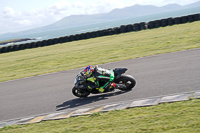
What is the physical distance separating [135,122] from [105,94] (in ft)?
11.6

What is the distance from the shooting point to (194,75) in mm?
9070

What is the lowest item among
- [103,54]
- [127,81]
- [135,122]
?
[135,122]

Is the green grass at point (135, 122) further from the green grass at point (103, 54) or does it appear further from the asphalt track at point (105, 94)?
the green grass at point (103, 54)

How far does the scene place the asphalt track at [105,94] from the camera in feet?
27.5

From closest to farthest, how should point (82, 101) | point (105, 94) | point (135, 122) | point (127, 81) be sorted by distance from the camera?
1. point (135, 122)
2. point (82, 101)
3. point (127, 81)
4. point (105, 94)

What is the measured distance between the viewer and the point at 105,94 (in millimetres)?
9203

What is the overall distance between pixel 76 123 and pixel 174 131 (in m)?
2.58

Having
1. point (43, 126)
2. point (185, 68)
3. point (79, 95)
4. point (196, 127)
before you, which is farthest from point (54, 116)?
point (185, 68)

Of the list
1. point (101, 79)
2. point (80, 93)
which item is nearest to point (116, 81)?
point (101, 79)

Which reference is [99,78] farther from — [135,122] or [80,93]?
[135,122]

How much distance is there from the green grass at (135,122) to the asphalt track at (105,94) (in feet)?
4.52

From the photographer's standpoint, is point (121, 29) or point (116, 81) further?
point (121, 29)

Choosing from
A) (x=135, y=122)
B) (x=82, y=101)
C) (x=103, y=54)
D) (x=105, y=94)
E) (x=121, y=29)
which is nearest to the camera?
(x=135, y=122)

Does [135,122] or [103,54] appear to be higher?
[103,54]
